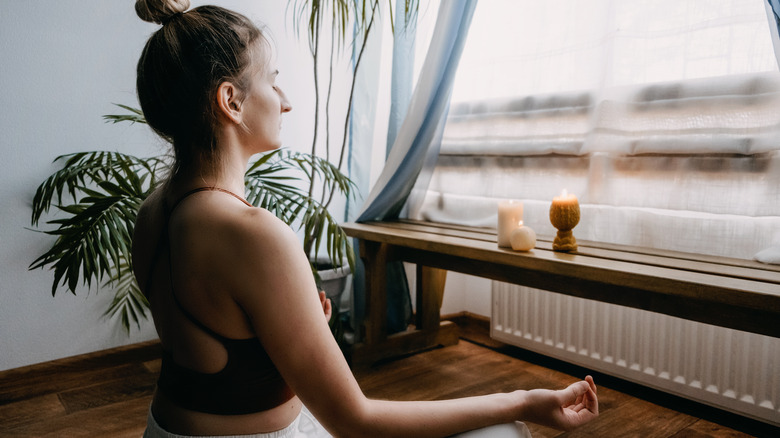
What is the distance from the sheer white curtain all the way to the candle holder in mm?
299

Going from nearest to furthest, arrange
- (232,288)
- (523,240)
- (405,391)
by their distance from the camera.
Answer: (232,288), (523,240), (405,391)

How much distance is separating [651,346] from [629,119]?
72cm

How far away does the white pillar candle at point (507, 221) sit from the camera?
5.17 feet

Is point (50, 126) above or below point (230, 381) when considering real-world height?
above

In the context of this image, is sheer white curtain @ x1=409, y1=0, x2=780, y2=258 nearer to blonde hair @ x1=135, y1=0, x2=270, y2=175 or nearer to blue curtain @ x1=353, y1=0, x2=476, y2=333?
blue curtain @ x1=353, y1=0, x2=476, y2=333

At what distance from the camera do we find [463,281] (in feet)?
8.30

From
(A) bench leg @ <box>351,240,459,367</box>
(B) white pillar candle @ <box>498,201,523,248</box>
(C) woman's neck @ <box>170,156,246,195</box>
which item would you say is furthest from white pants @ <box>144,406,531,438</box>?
(A) bench leg @ <box>351,240,459,367</box>

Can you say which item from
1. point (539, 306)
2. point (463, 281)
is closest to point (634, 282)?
point (539, 306)

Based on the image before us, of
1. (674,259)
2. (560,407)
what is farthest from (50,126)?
(674,259)

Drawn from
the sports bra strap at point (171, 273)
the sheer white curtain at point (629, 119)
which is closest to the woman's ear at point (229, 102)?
the sports bra strap at point (171, 273)

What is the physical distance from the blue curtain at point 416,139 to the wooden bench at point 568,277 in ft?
0.31

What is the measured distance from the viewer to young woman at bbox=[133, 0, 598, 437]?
1.84 ft

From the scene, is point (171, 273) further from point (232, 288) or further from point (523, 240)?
point (523, 240)

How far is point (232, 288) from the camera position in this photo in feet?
1.85
